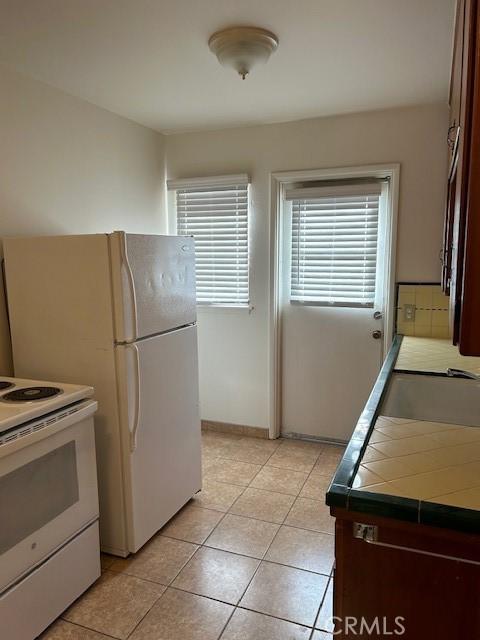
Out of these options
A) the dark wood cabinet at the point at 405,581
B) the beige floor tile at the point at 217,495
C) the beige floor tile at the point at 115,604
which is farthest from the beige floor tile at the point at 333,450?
the dark wood cabinet at the point at 405,581

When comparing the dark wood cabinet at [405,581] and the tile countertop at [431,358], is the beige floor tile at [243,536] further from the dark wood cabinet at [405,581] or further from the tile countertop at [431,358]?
the dark wood cabinet at [405,581]

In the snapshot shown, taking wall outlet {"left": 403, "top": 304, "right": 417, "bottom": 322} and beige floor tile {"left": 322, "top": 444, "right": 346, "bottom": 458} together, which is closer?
wall outlet {"left": 403, "top": 304, "right": 417, "bottom": 322}

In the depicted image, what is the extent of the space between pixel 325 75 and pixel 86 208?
1.58 metres

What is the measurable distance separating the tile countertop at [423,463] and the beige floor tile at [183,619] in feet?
3.57

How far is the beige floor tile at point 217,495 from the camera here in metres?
2.70

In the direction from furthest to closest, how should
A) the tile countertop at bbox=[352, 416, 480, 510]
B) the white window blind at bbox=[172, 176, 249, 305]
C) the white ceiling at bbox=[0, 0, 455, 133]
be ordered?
the white window blind at bbox=[172, 176, 249, 305] < the white ceiling at bbox=[0, 0, 455, 133] < the tile countertop at bbox=[352, 416, 480, 510]

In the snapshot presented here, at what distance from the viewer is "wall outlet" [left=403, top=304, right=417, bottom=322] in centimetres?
307

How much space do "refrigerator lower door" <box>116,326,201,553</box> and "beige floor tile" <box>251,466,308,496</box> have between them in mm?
457

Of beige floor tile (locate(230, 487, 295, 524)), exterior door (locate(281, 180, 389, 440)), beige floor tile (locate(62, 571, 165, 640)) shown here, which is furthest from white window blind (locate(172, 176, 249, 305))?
beige floor tile (locate(62, 571, 165, 640))

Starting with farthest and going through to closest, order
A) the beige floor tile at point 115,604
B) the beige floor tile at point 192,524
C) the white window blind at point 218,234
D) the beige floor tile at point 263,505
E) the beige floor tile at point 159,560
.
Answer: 1. the white window blind at point 218,234
2. the beige floor tile at point 263,505
3. the beige floor tile at point 192,524
4. the beige floor tile at point 159,560
5. the beige floor tile at point 115,604

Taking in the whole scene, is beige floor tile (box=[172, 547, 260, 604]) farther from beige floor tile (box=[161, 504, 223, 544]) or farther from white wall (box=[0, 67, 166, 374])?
white wall (box=[0, 67, 166, 374])

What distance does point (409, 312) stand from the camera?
10.1 ft

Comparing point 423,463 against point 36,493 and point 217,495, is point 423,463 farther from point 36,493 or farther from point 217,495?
point 217,495

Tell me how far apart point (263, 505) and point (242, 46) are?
2409 millimetres
